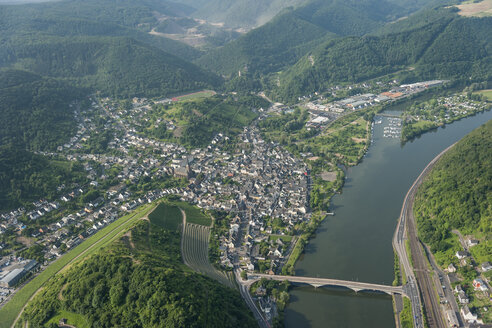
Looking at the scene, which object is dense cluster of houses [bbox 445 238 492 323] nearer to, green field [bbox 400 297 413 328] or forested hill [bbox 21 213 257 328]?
green field [bbox 400 297 413 328]

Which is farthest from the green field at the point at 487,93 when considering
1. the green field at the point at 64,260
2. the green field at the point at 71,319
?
the green field at the point at 71,319

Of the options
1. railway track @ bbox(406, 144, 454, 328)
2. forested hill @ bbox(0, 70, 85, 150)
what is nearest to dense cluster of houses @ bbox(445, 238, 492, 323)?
railway track @ bbox(406, 144, 454, 328)

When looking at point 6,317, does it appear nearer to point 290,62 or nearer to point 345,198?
point 345,198

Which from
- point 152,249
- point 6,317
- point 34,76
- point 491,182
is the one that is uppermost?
point 34,76

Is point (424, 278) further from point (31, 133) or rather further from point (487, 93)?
point (487, 93)

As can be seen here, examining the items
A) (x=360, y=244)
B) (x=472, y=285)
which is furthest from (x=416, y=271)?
(x=360, y=244)

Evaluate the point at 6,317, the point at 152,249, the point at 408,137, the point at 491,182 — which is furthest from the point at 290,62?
the point at 6,317
